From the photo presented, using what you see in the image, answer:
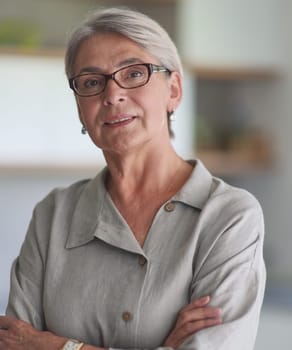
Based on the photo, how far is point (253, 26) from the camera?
4199 millimetres

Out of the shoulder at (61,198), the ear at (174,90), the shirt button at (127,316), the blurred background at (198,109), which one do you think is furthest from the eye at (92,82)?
the blurred background at (198,109)

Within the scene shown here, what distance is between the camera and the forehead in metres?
1.64

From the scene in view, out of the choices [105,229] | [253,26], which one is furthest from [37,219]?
[253,26]

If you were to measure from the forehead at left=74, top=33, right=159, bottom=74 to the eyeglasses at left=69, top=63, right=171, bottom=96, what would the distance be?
0.01 m

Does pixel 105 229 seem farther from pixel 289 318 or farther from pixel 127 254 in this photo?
pixel 289 318

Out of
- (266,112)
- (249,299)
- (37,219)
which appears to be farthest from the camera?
(266,112)

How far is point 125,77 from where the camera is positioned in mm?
1639

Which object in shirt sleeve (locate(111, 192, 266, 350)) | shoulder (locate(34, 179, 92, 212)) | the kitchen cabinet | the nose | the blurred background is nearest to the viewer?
shirt sleeve (locate(111, 192, 266, 350))

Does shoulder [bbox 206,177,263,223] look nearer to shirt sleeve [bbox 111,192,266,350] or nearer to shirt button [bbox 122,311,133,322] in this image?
shirt sleeve [bbox 111,192,266,350]

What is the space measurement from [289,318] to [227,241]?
6.22 ft

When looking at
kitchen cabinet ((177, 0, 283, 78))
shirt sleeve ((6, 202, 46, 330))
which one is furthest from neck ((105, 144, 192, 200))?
kitchen cabinet ((177, 0, 283, 78))

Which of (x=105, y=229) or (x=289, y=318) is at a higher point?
(x=105, y=229)

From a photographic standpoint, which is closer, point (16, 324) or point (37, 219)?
point (16, 324)

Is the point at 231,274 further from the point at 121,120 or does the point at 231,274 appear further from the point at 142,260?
the point at 121,120
